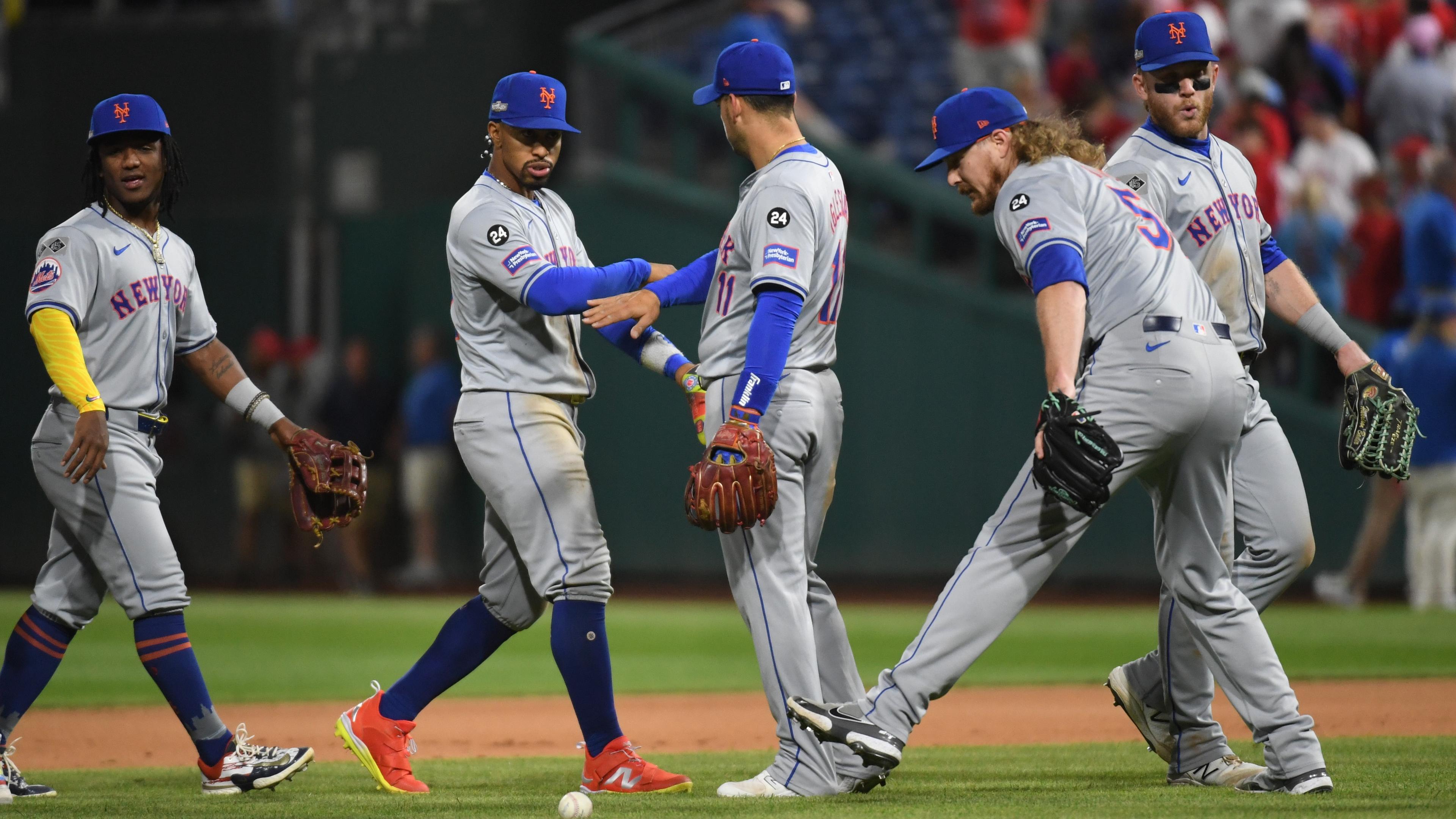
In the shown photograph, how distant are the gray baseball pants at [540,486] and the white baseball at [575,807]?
30.0 inches

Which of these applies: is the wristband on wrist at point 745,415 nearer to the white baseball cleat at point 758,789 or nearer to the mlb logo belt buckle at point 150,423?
the white baseball cleat at point 758,789

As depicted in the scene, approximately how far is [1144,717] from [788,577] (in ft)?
4.06

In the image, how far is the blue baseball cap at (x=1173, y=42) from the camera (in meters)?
4.98

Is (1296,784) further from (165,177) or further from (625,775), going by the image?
(165,177)

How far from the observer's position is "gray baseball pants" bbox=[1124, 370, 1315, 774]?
471 centimetres

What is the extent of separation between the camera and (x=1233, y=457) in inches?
186

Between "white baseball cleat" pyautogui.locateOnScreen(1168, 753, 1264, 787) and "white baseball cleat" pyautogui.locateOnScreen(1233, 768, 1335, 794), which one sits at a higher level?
"white baseball cleat" pyautogui.locateOnScreen(1233, 768, 1335, 794)

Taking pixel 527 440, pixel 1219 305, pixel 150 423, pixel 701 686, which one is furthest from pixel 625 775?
pixel 701 686

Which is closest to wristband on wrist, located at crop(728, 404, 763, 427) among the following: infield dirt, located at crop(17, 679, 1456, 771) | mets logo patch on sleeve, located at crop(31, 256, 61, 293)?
mets logo patch on sleeve, located at crop(31, 256, 61, 293)

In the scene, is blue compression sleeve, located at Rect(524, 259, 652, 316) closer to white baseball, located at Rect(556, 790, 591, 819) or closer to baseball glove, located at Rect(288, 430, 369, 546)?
baseball glove, located at Rect(288, 430, 369, 546)

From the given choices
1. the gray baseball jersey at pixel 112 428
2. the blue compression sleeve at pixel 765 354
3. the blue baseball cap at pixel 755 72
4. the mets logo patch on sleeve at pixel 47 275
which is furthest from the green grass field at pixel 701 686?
the blue baseball cap at pixel 755 72

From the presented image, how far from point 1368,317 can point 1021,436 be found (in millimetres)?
2754

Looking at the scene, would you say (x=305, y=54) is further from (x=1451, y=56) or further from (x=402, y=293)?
(x=1451, y=56)

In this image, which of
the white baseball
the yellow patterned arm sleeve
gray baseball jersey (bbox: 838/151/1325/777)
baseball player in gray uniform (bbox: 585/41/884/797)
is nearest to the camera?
the white baseball
